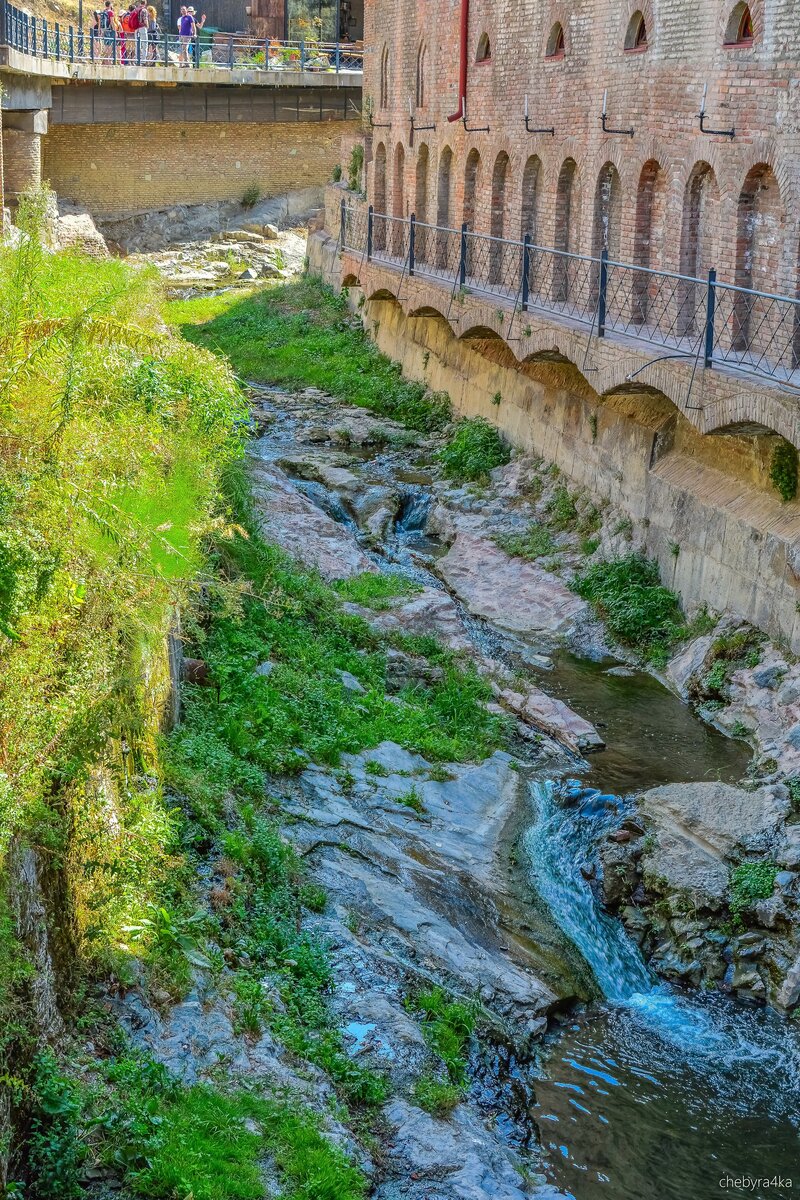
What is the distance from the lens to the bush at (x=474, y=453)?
68.4ft

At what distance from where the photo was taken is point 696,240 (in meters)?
16.3

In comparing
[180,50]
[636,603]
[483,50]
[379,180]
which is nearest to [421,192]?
[379,180]

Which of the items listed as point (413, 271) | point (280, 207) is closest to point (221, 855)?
point (413, 271)

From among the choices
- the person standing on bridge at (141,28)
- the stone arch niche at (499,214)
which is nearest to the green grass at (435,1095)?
the stone arch niche at (499,214)

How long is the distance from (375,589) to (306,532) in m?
1.71

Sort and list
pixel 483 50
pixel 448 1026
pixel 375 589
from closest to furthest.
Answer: pixel 448 1026, pixel 375 589, pixel 483 50

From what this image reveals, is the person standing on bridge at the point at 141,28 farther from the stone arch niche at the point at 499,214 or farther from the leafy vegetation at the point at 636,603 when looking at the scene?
the leafy vegetation at the point at 636,603

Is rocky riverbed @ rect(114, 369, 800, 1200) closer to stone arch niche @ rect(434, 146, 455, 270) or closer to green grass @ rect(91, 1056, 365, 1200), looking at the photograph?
green grass @ rect(91, 1056, 365, 1200)

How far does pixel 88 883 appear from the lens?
811cm

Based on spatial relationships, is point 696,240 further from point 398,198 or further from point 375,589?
point 398,198

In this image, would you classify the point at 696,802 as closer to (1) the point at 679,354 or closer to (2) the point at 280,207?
(1) the point at 679,354

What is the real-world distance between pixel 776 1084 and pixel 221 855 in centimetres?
407

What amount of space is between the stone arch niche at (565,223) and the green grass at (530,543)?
341 centimetres

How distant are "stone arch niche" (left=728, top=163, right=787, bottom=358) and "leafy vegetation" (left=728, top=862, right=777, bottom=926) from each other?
5786 millimetres
